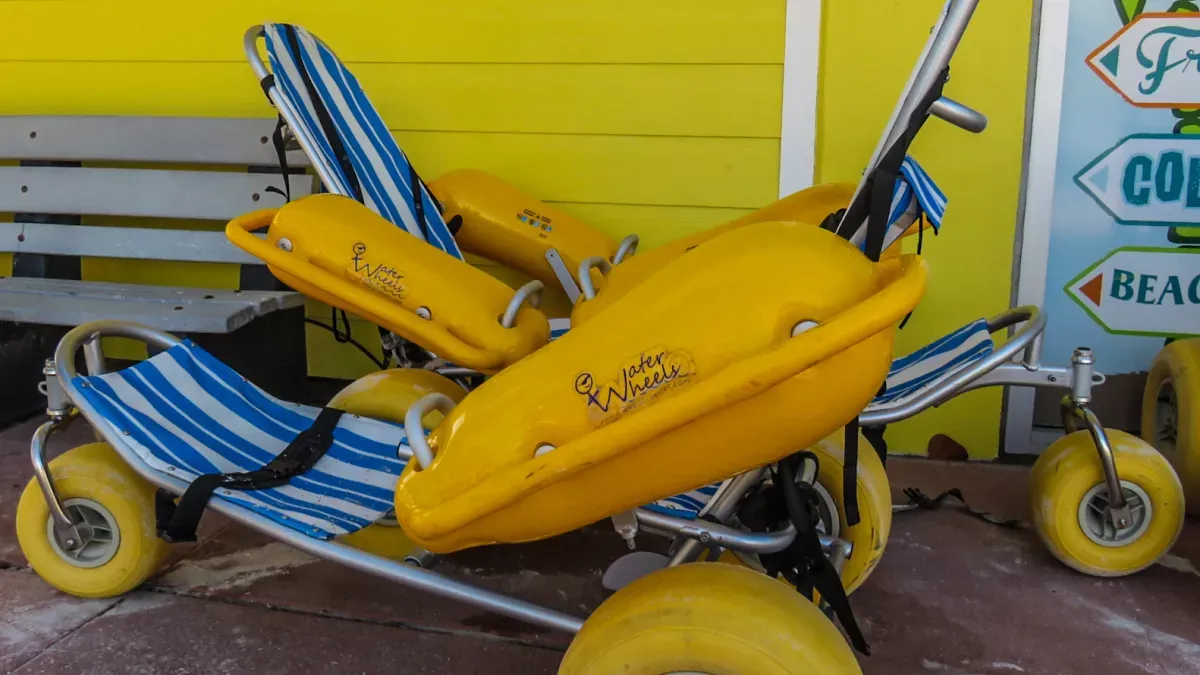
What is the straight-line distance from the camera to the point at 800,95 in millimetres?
2525

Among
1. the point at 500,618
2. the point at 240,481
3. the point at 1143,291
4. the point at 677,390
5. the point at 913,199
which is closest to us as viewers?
the point at 677,390

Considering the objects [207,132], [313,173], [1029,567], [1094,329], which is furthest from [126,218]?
[1094,329]

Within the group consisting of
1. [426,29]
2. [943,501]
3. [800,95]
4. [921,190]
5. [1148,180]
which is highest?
[426,29]

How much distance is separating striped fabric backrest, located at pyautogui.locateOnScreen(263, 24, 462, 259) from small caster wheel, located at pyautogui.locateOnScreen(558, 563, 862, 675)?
1396 mm

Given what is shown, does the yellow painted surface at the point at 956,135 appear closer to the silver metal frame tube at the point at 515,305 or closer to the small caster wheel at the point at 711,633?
the silver metal frame tube at the point at 515,305

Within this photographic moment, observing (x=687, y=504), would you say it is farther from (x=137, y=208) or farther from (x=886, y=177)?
(x=137, y=208)

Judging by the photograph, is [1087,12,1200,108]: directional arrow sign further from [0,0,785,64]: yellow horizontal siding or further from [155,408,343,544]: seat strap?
[155,408,343,544]: seat strap

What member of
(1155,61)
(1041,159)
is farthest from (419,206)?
(1155,61)

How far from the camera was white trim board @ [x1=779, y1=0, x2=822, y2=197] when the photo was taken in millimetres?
2480

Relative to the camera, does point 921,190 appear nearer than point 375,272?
Yes

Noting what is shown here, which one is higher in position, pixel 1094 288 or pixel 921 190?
pixel 921 190

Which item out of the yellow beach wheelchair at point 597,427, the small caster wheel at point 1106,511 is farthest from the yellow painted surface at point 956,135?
Result: the small caster wheel at point 1106,511

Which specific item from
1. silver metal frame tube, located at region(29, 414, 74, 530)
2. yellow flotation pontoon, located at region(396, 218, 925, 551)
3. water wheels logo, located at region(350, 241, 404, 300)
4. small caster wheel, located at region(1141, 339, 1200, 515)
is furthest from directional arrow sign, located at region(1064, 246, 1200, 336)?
silver metal frame tube, located at region(29, 414, 74, 530)

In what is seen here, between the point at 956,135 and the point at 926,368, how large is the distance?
901 mm
